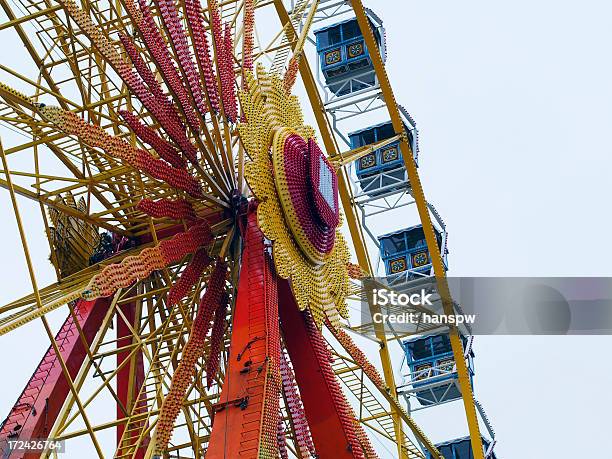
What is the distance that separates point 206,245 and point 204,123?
6.06ft

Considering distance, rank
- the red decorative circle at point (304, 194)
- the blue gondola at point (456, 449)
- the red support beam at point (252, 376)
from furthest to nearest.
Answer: the blue gondola at point (456, 449) → the red decorative circle at point (304, 194) → the red support beam at point (252, 376)

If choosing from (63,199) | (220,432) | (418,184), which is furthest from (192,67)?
(418,184)

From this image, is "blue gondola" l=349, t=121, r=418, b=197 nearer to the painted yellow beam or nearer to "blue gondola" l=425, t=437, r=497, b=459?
the painted yellow beam

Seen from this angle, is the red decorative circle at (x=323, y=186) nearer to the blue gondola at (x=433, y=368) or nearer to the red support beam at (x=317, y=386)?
the red support beam at (x=317, y=386)

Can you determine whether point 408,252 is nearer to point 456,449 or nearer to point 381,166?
point 381,166

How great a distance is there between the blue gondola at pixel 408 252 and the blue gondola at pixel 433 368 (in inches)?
57.2

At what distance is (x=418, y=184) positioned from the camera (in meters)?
26.0

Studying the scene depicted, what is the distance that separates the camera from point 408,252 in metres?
29.7

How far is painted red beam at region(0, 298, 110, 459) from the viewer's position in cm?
1891

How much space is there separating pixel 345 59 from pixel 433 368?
→ 264 inches

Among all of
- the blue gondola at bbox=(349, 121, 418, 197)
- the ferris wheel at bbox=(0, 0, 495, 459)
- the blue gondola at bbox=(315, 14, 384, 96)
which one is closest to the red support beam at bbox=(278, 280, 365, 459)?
the ferris wheel at bbox=(0, 0, 495, 459)

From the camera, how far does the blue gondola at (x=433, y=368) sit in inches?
1136

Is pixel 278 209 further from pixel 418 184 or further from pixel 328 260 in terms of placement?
pixel 418 184

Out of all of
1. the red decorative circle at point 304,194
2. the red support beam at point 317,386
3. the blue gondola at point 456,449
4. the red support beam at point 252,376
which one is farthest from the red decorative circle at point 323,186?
the blue gondola at point 456,449
